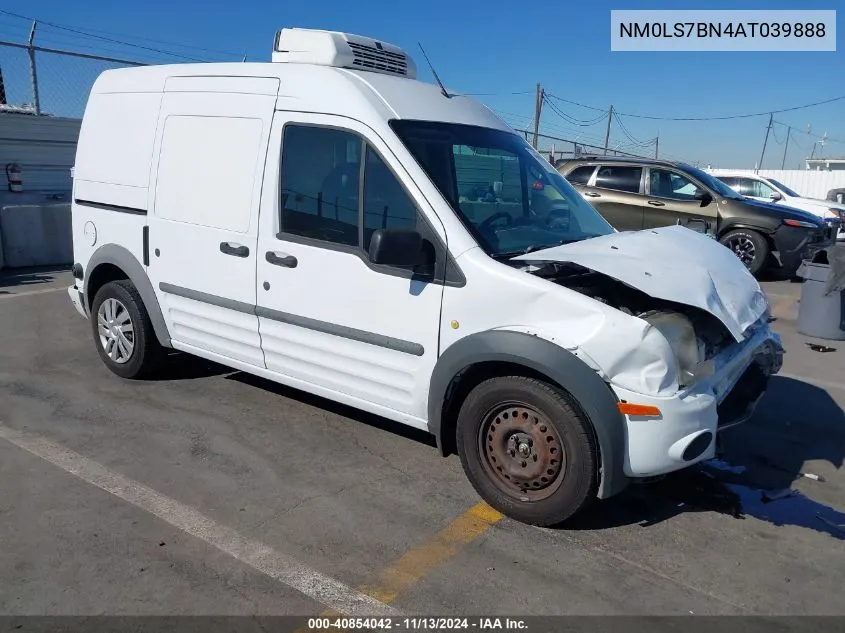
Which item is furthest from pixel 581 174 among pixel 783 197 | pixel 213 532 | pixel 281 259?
pixel 213 532

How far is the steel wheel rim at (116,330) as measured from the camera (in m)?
5.34

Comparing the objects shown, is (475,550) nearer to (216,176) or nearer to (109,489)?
(109,489)

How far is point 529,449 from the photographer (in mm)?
3492

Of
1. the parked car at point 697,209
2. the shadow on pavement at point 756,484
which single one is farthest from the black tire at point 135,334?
the parked car at point 697,209

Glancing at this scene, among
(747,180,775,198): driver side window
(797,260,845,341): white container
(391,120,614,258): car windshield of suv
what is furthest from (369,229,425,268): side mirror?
(747,180,775,198): driver side window

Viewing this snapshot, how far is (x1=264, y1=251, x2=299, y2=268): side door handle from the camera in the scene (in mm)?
4121

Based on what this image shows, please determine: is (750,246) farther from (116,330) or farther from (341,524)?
(341,524)

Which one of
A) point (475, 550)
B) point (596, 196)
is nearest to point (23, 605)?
point (475, 550)

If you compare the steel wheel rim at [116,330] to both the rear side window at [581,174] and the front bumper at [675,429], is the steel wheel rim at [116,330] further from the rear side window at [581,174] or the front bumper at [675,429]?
the rear side window at [581,174]

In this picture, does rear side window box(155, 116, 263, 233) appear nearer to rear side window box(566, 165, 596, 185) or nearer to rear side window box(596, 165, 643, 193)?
rear side window box(566, 165, 596, 185)

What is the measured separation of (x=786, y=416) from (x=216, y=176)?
4.38 meters

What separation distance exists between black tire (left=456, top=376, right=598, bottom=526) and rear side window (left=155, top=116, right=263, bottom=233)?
1.91 meters

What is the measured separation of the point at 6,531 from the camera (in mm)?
3361

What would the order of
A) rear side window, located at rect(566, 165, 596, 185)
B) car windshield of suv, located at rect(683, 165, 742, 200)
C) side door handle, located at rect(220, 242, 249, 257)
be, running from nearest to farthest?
side door handle, located at rect(220, 242, 249, 257)
car windshield of suv, located at rect(683, 165, 742, 200)
rear side window, located at rect(566, 165, 596, 185)
